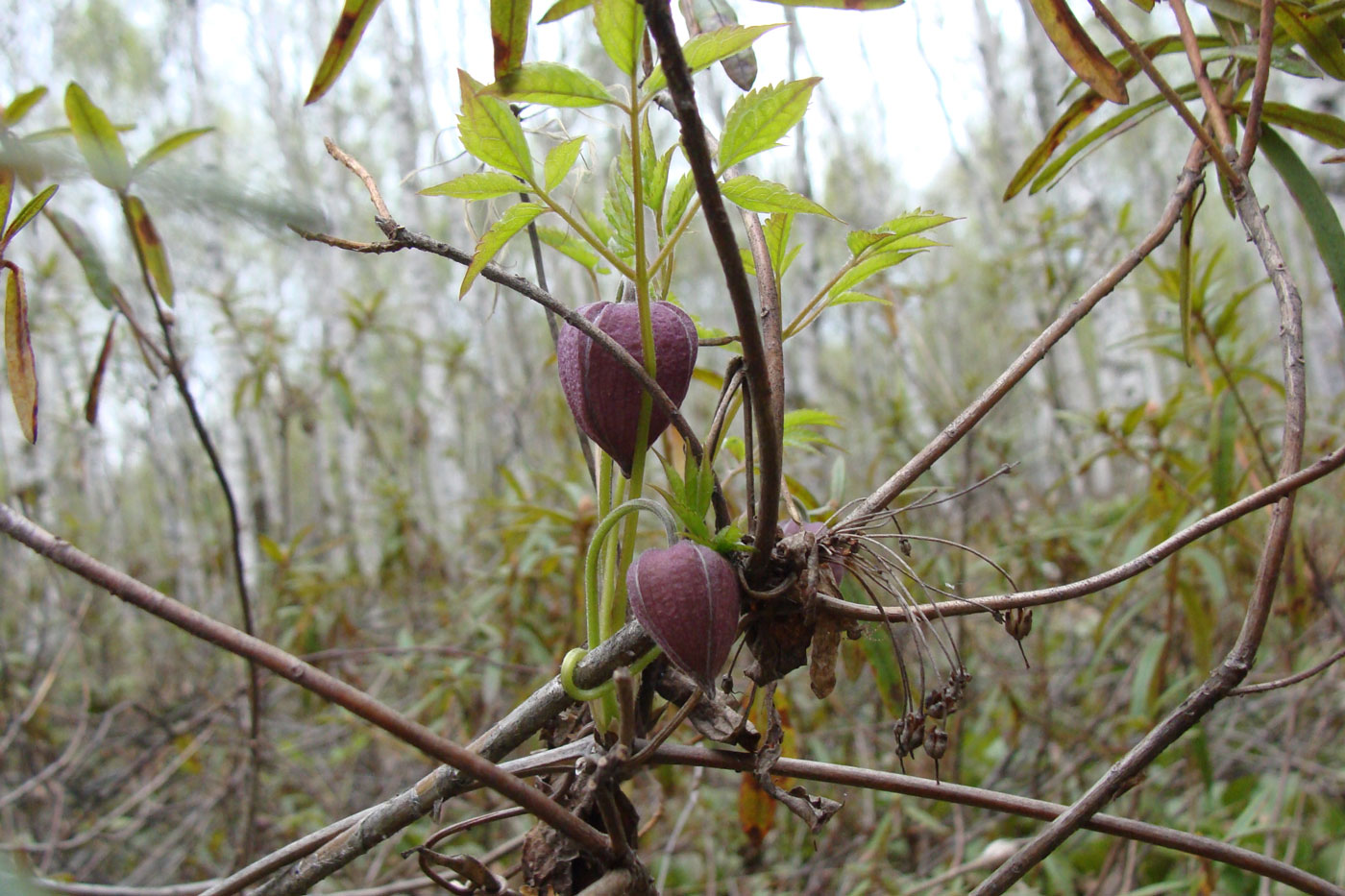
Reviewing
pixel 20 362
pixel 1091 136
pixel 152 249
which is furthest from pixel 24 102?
pixel 1091 136

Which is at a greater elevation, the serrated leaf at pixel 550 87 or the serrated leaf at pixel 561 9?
the serrated leaf at pixel 561 9

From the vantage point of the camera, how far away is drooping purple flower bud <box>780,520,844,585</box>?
52 cm

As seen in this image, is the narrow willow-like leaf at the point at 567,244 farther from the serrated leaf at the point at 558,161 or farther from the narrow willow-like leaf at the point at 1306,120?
the narrow willow-like leaf at the point at 1306,120

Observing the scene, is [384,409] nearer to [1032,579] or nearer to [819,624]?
[1032,579]

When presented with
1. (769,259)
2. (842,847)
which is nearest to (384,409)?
(842,847)

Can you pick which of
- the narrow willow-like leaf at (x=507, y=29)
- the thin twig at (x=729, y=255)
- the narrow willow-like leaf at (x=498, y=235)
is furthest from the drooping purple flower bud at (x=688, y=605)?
the narrow willow-like leaf at (x=507, y=29)

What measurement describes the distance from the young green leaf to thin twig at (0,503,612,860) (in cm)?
26

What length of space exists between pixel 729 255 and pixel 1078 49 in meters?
0.37

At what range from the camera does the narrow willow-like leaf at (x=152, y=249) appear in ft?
3.07

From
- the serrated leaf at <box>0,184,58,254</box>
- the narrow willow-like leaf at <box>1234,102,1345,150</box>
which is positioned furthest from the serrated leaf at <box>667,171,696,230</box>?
the narrow willow-like leaf at <box>1234,102,1345,150</box>

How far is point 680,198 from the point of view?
0.52m

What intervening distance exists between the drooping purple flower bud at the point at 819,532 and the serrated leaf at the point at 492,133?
0.27 m

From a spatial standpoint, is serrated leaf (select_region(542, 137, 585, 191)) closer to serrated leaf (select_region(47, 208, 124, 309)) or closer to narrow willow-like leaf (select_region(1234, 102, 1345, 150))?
narrow willow-like leaf (select_region(1234, 102, 1345, 150))

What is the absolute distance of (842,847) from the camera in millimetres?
2023
